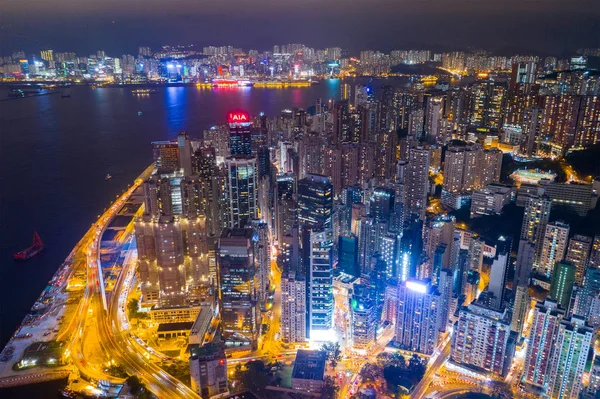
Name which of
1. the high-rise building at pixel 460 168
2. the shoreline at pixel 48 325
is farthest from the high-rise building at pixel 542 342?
the shoreline at pixel 48 325

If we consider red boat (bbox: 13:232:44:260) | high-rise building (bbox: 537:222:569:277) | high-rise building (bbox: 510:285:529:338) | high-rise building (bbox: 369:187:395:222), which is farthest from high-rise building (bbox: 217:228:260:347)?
high-rise building (bbox: 537:222:569:277)

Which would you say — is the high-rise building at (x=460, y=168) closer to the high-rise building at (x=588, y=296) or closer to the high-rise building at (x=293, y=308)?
the high-rise building at (x=588, y=296)

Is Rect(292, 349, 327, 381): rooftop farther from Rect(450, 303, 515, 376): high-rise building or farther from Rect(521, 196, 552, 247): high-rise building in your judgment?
Rect(521, 196, 552, 247): high-rise building

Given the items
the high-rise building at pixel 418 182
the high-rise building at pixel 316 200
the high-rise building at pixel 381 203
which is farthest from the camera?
the high-rise building at pixel 418 182

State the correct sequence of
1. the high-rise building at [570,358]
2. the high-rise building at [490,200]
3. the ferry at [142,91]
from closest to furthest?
the high-rise building at [570,358] → the high-rise building at [490,200] → the ferry at [142,91]

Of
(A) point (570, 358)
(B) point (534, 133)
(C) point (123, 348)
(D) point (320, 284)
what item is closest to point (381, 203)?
(D) point (320, 284)
